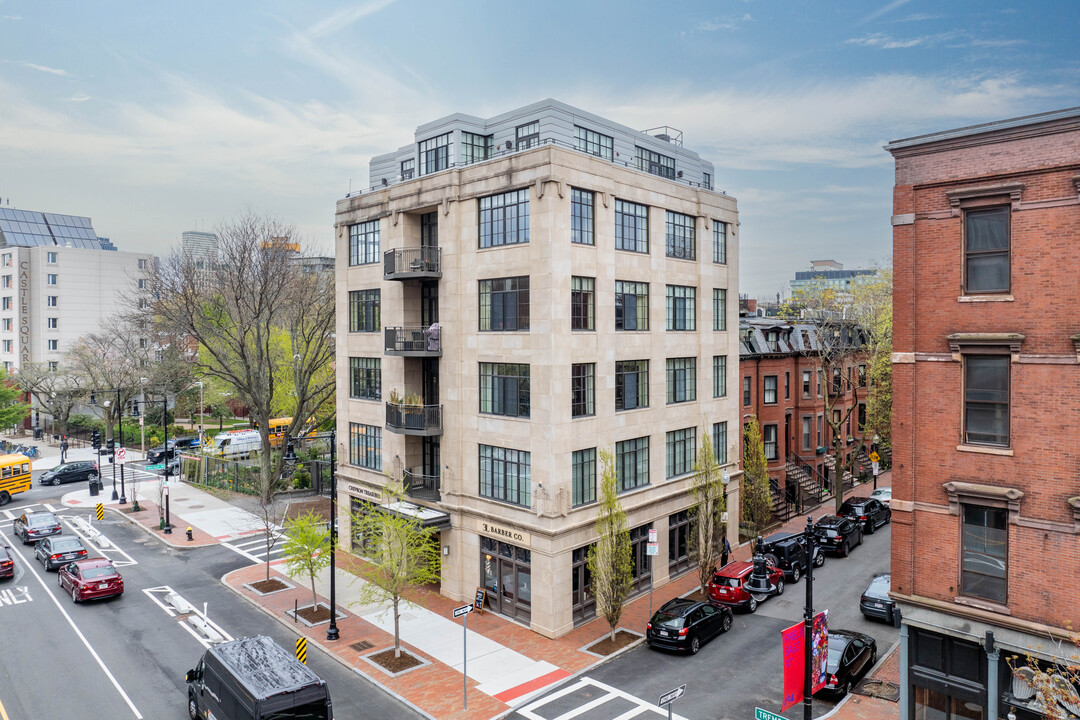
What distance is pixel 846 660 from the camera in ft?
65.5

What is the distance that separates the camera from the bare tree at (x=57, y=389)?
220 ft

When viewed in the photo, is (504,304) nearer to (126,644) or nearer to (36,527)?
(126,644)

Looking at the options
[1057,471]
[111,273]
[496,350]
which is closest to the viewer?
[1057,471]

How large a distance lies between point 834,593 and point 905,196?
18025 millimetres

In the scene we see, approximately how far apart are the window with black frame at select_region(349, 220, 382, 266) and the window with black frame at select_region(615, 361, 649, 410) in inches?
491

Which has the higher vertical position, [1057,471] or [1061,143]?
[1061,143]

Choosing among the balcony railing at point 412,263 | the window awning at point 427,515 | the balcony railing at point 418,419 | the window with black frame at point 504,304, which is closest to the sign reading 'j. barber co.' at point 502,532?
the window awning at point 427,515

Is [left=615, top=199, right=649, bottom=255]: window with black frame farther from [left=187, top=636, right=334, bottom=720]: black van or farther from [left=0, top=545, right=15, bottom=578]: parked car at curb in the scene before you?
[left=0, top=545, right=15, bottom=578]: parked car at curb

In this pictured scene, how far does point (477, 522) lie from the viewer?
87.5 feet

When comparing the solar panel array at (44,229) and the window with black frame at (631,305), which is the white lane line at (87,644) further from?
the solar panel array at (44,229)

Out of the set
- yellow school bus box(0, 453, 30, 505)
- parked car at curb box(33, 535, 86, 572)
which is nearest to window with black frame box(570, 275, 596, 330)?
parked car at curb box(33, 535, 86, 572)

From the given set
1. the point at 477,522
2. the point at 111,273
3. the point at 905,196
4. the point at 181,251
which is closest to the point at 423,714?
the point at 477,522

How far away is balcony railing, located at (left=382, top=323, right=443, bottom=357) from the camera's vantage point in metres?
28.1

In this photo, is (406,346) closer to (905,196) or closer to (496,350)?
(496,350)
